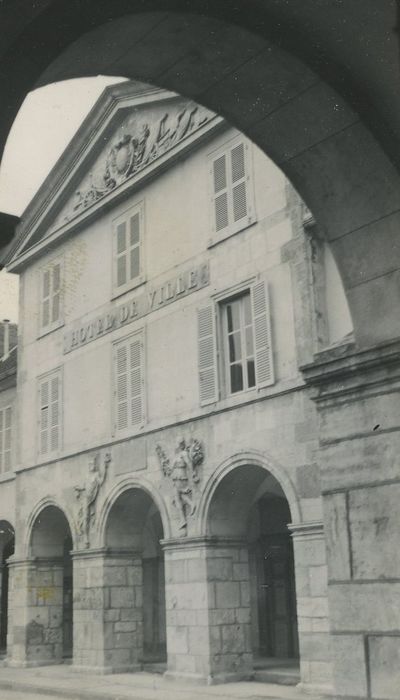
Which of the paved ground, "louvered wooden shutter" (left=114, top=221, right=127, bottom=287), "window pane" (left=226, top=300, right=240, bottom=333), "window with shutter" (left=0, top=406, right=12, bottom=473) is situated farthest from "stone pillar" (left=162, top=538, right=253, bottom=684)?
"window with shutter" (left=0, top=406, right=12, bottom=473)

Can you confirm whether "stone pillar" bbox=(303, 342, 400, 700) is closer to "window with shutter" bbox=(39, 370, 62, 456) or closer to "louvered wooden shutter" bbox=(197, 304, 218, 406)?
"louvered wooden shutter" bbox=(197, 304, 218, 406)

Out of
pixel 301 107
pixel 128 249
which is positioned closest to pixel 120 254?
pixel 128 249

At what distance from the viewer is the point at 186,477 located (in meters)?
15.7

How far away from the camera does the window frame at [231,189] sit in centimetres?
1545

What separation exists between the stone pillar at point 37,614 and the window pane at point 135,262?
270 inches

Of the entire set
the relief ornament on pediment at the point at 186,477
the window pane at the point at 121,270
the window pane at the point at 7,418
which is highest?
the window pane at the point at 121,270

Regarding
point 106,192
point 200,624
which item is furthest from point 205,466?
point 106,192

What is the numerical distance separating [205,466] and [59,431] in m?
5.45

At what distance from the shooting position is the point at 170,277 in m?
17.1

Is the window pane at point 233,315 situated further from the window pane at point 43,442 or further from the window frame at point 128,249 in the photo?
the window pane at point 43,442

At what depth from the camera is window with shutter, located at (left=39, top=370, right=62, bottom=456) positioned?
20062 mm

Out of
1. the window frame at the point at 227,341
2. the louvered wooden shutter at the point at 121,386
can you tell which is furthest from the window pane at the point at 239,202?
the louvered wooden shutter at the point at 121,386

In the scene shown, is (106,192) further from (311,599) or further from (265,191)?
(311,599)

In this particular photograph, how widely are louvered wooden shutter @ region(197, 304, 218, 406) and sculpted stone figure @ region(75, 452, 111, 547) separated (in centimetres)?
332
